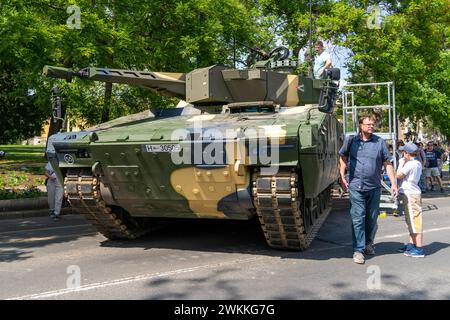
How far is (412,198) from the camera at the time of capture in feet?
20.4

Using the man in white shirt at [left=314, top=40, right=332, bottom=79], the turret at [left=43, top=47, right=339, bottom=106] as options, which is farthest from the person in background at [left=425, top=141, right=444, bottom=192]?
the turret at [left=43, top=47, right=339, bottom=106]

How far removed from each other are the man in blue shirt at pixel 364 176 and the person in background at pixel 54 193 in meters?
6.33

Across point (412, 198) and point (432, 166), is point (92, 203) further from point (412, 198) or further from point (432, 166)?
point (432, 166)

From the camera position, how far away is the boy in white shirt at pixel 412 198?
20.1 ft

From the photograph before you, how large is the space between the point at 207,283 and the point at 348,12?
1249 cm

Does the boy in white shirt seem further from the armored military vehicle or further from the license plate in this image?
the license plate

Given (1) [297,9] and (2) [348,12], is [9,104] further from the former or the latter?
(2) [348,12]

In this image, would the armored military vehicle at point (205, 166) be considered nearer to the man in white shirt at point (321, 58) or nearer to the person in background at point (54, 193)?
the man in white shirt at point (321, 58)

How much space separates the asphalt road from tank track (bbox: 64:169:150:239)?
0.26 m

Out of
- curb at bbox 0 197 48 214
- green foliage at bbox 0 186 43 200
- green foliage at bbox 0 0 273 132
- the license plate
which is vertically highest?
green foliage at bbox 0 0 273 132

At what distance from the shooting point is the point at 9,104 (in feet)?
81.8

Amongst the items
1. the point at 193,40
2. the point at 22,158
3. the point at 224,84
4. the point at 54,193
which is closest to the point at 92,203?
the point at 224,84

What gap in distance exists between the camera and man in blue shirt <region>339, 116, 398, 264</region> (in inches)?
229

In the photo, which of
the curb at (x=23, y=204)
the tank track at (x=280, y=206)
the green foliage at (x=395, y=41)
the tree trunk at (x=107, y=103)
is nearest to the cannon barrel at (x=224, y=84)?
the tank track at (x=280, y=206)
